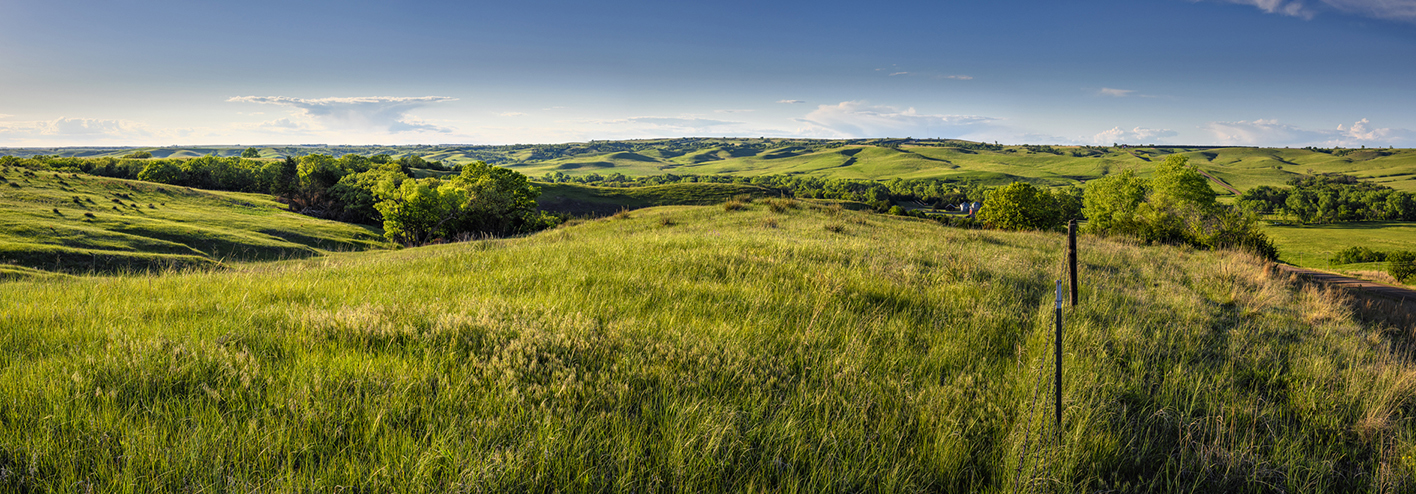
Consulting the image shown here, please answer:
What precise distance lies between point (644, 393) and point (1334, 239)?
125 meters

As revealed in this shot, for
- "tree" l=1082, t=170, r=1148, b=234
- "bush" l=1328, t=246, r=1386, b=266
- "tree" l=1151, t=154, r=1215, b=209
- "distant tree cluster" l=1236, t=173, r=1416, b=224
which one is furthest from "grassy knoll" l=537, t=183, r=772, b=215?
"distant tree cluster" l=1236, t=173, r=1416, b=224

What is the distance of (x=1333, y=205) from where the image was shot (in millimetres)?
115000

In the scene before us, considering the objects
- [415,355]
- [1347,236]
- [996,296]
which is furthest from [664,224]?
[1347,236]

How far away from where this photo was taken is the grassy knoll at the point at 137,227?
29422 mm

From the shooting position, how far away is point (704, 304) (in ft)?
17.7

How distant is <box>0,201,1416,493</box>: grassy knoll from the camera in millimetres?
2514

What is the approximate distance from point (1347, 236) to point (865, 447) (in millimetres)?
130765

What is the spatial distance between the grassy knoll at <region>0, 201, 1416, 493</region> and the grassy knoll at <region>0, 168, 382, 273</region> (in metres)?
19.3

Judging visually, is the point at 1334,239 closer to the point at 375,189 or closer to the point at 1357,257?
the point at 1357,257

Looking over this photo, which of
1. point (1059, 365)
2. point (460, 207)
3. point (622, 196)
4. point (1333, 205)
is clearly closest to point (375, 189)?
point (460, 207)

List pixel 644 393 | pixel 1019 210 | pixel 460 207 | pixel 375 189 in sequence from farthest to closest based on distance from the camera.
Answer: pixel 375 189 < pixel 1019 210 < pixel 460 207 < pixel 644 393

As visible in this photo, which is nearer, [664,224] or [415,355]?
[415,355]

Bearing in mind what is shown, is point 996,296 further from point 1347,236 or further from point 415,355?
point 1347,236

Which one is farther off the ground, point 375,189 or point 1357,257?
point 375,189
